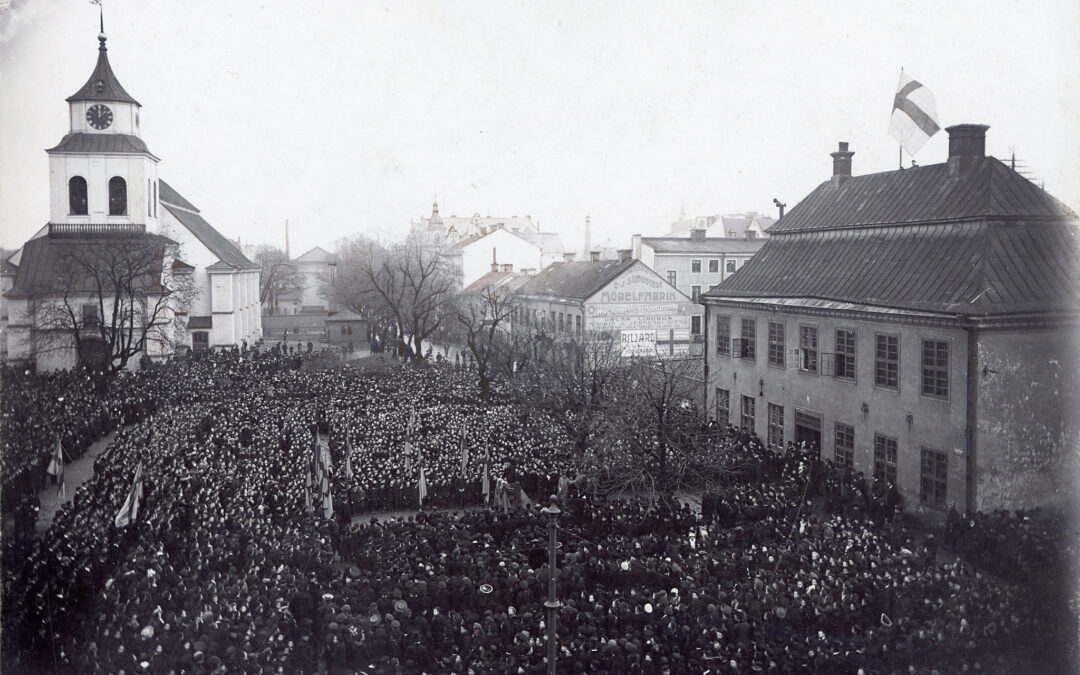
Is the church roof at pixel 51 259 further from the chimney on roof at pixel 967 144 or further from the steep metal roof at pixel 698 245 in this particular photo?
the steep metal roof at pixel 698 245

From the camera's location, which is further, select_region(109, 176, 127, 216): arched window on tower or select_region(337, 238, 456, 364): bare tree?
select_region(337, 238, 456, 364): bare tree

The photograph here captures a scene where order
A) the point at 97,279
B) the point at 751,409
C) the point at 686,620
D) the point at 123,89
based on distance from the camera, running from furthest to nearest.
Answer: the point at 751,409 < the point at 97,279 < the point at 123,89 < the point at 686,620

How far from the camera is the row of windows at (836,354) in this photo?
53.8 feet

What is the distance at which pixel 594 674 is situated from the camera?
10117mm

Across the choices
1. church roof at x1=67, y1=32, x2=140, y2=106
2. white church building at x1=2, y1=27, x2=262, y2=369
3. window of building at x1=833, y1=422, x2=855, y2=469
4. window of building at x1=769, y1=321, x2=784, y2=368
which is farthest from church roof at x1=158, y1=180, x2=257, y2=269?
window of building at x1=833, y1=422, x2=855, y2=469

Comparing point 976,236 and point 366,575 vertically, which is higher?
point 976,236

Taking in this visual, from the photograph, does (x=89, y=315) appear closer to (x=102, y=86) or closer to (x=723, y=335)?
(x=102, y=86)

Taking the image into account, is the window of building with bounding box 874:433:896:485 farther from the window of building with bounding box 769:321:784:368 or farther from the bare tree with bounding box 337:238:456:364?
the bare tree with bounding box 337:238:456:364

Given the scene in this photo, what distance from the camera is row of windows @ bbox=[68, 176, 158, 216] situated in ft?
62.8

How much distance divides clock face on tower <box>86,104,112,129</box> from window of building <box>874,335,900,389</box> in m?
17.4

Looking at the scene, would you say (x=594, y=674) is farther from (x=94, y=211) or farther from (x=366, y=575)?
(x=94, y=211)

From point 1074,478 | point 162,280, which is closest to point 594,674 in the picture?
point 1074,478

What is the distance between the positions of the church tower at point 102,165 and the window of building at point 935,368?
16343 millimetres

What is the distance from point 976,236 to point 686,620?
10.8 m
